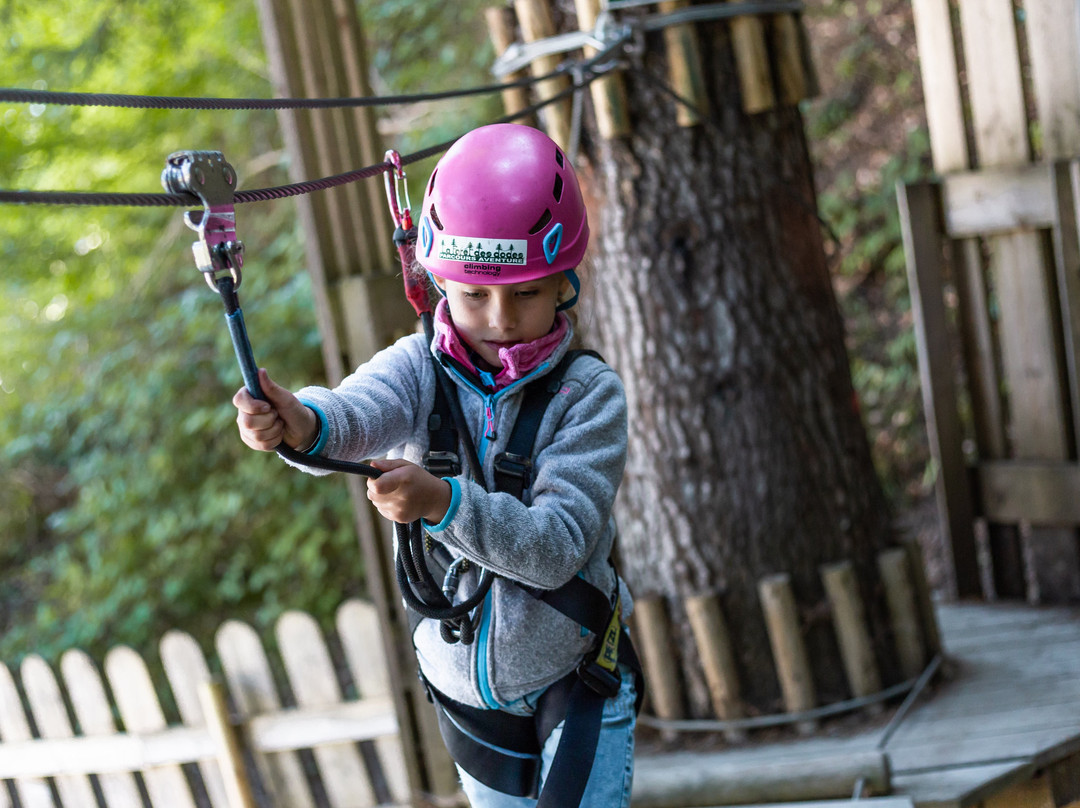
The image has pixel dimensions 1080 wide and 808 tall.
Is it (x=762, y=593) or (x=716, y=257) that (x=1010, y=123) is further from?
(x=762, y=593)

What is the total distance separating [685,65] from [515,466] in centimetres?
196

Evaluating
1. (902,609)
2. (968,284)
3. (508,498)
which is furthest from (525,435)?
(968,284)

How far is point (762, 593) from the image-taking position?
3.20 metres

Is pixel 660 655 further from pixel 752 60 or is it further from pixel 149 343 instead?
pixel 149 343

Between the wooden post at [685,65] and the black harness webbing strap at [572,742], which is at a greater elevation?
the wooden post at [685,65]

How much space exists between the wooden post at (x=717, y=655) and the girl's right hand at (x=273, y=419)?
2102 millimetres

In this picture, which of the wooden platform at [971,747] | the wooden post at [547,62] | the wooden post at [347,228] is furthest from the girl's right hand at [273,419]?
the wooden post at [547,62]

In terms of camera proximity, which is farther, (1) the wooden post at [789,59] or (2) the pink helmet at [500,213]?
(1) the wooden post at [789,59]

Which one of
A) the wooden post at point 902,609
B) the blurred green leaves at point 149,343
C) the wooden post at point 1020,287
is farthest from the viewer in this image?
the blurred green leaves at point 149,343

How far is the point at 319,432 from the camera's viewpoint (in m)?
1.38

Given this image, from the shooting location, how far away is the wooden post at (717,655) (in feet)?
10.6

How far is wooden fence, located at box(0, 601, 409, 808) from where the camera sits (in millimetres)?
3709

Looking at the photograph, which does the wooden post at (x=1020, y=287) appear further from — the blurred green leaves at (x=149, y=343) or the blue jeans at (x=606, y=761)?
the blurred green leaves at (x=149, y=343)

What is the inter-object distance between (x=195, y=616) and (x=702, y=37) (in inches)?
180
